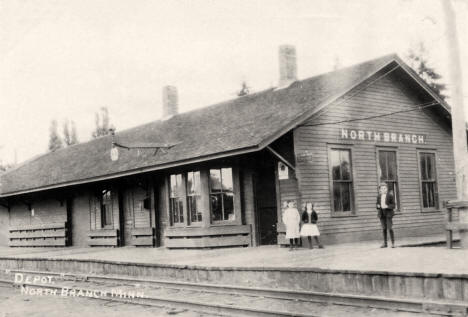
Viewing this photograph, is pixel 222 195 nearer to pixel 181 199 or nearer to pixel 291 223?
pixel 181 199

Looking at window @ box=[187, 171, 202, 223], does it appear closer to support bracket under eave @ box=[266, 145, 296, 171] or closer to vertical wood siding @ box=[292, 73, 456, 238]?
vertical wood siding @ box=[292, 73, 456, 238]

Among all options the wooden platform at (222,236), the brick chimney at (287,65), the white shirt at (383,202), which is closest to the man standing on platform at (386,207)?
the white shirt at (383,202)

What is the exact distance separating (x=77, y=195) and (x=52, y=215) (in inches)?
81.7

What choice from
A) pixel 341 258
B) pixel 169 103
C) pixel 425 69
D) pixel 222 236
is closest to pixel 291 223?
pixel 222 236

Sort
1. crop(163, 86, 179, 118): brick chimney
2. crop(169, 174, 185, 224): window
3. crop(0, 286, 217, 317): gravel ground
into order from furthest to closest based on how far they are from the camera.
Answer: crop(163, 86, 179, 118): brick chimney, crop(169, 174, 185, 224): window, crop(0, 286, 217, 317): gravel ground

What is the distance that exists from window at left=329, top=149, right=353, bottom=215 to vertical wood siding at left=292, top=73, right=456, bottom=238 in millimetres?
157

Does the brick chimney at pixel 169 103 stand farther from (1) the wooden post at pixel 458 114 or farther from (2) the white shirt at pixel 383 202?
(1) the wooden post at pixel 458 114

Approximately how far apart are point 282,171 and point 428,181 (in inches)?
202

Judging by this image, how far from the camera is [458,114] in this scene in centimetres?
1084

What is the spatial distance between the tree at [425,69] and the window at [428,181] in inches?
968

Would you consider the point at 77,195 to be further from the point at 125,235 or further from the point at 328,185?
the point at 328,185

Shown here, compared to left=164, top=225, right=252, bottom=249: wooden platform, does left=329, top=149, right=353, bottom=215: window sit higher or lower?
higher

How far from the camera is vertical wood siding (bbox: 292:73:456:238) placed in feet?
46.7
